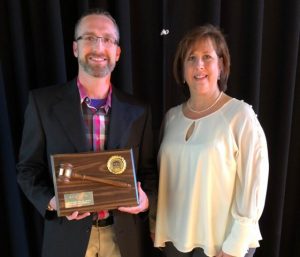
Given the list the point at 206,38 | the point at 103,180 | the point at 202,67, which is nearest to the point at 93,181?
the point at 103,180

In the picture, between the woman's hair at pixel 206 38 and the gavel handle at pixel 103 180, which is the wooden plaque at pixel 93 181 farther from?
the woman's hair at pixel 206 38

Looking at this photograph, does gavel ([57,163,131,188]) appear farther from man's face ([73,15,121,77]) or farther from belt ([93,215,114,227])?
man's face ([73,15,121,77])

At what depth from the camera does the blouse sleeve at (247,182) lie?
124 centimetres

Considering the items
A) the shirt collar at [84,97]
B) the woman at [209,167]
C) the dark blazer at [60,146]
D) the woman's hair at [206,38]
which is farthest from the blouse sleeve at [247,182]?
the shirt collar at [84,97]

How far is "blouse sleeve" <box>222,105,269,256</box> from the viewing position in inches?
48.7

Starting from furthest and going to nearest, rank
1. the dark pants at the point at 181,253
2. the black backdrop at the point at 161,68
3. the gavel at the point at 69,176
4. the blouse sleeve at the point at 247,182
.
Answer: the black backdrop at the point at 161,68 → the dark pants at the point at 181,253 → the blouse sleeve at the point at 247,182 → the gavel at the point at 69,176

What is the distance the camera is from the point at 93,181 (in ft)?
3.72

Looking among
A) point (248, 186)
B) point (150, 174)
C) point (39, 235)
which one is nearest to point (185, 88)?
point (150, 174)

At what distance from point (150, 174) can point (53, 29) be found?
0.77 meters

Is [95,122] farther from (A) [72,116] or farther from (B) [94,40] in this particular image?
(B) [94,40]

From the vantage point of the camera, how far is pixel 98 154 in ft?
3.76

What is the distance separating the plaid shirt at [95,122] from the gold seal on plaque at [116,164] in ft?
0.47

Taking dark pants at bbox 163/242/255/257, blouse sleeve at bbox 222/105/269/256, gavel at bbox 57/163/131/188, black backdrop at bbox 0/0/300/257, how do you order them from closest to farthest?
gavel at bbox 57/163/131/188 → blouse sleeve at bbox 222/105/269/256 → dark pants at bbox 163/242/255/257 → black backdrop at bbox 0/0/300/257

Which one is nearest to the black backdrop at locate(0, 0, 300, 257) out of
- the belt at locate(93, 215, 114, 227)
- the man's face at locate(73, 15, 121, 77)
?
the man's face at locate(73, 15, 121, 77)
